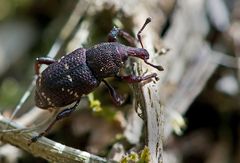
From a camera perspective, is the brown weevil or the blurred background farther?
the blurred background

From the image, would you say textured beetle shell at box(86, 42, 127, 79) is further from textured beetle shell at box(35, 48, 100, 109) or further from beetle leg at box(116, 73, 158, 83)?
beetle leg at box(116, 73, 158, 83)

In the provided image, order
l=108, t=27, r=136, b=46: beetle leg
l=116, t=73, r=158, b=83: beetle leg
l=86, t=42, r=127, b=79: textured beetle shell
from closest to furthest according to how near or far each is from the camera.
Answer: l=116, t=73, r=158, b=83: beetle leg, l=86, t=42, r=127, b=79: textured beetle shell, l=108, t=27, r=136, b=46: beetle leg

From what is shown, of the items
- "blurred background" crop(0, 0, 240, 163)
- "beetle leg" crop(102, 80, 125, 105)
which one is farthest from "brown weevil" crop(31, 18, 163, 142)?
"blurred background" crop(0, 0, 240, 163)

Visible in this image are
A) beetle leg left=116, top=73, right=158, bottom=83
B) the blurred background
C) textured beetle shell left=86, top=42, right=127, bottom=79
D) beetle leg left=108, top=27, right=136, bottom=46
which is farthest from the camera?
the blurred background

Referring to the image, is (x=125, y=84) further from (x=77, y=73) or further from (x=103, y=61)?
(x=77, y=73)

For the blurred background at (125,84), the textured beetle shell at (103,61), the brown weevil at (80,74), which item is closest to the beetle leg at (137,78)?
the brown weevil at (80,74)

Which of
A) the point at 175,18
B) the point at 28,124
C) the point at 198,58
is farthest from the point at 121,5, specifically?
the point at 28,124

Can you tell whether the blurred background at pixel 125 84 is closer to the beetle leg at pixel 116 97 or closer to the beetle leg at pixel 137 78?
the beetle leg at pixel 116 97
